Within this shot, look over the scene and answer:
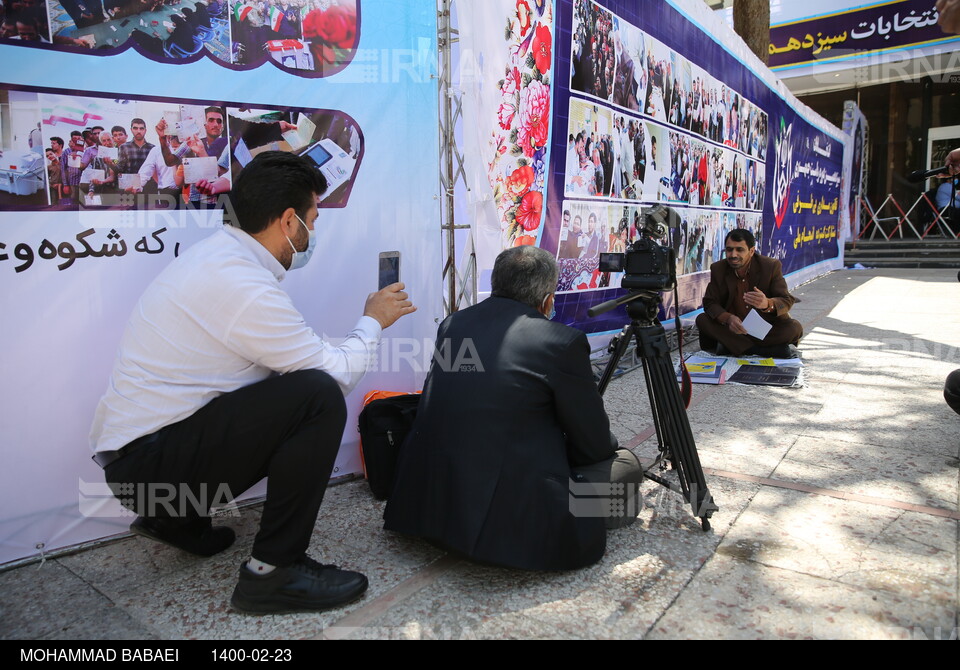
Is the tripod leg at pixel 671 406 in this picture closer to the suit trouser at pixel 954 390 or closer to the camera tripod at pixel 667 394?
the camera tripod at pixel 667 394

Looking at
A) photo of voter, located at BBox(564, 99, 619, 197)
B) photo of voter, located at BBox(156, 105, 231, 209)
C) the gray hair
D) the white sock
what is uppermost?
photo of voter, located at BBox(564, 99, 619, 197)

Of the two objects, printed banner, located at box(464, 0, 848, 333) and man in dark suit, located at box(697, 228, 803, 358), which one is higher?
printed banner, located at box(464, 0, 848, 333)

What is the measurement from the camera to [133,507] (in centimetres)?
190

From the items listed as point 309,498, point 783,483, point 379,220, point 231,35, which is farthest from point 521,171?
point 309,498

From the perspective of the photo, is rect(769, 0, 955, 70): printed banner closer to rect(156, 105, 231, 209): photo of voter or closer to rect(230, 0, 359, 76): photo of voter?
rect(230, 0, 359, 76): photo of voter

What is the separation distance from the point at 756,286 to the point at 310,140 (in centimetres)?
370

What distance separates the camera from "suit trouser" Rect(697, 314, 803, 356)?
16.3ft

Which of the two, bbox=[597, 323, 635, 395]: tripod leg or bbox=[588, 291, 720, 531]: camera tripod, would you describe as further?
bbox=[597, 323, 635, 395]: tripod leg

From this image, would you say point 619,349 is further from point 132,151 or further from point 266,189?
point 132,151

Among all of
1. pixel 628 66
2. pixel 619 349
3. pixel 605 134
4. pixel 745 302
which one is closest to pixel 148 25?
pixel 619 349

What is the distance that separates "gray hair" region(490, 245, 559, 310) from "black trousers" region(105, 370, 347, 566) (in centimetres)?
68

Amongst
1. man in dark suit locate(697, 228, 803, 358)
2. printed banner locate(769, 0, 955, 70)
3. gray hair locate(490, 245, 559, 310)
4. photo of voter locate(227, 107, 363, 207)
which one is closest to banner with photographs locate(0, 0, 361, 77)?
photo of voter locate(227, 107, 363, 207)

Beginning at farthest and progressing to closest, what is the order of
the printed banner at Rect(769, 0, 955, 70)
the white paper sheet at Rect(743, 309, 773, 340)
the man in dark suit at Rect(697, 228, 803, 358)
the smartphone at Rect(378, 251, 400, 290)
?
the printed banner at Rect(769, 0, 955, 70)
the man in dark suit at Rect(697, 228, 803, 358)
the white paper sheet at Rect(743, 309, 773, 340)
the smartphone at Rect(378, 251, 400, 290)

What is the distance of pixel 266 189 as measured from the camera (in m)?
1.96
